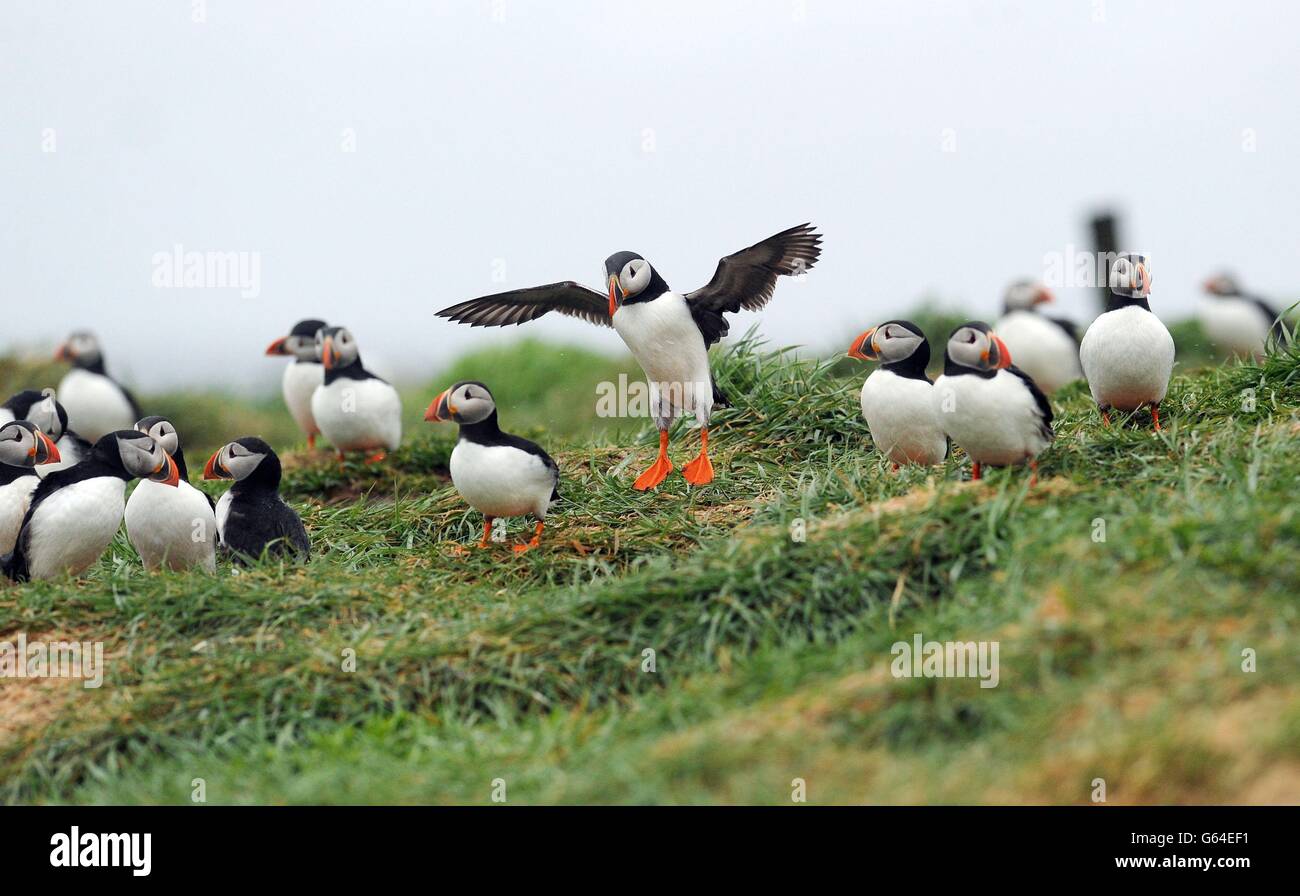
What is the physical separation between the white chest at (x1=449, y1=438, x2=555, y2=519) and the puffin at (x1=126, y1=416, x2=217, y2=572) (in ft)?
4.07

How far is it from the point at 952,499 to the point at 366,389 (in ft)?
17.0

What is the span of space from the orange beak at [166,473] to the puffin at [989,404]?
3.62m

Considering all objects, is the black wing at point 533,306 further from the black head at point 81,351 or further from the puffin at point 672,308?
the black head at point 81,351

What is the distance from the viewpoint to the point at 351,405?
30.6 ft

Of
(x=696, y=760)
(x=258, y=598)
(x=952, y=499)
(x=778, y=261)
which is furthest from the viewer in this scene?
(x=778, y=261)

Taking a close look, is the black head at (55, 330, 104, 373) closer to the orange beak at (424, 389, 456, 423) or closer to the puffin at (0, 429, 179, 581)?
the puffin at (0, 429, 179, 581)

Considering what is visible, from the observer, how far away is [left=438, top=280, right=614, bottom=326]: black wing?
761 cm

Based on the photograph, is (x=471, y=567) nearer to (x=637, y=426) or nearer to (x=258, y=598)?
(x=258, y=598)

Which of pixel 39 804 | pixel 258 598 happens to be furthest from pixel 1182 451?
pixel 39 804

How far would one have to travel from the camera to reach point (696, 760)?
394cm

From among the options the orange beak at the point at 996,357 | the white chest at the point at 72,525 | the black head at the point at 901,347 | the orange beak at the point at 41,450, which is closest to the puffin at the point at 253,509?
the white chest at the point at 72,525

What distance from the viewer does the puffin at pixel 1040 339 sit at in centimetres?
1069

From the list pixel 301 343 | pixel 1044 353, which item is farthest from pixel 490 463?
pixel 1044 353

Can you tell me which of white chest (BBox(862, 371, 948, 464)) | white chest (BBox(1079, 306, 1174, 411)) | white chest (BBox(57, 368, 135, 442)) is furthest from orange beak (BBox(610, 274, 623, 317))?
white chest (BBox(57, 368, 135, 442))
